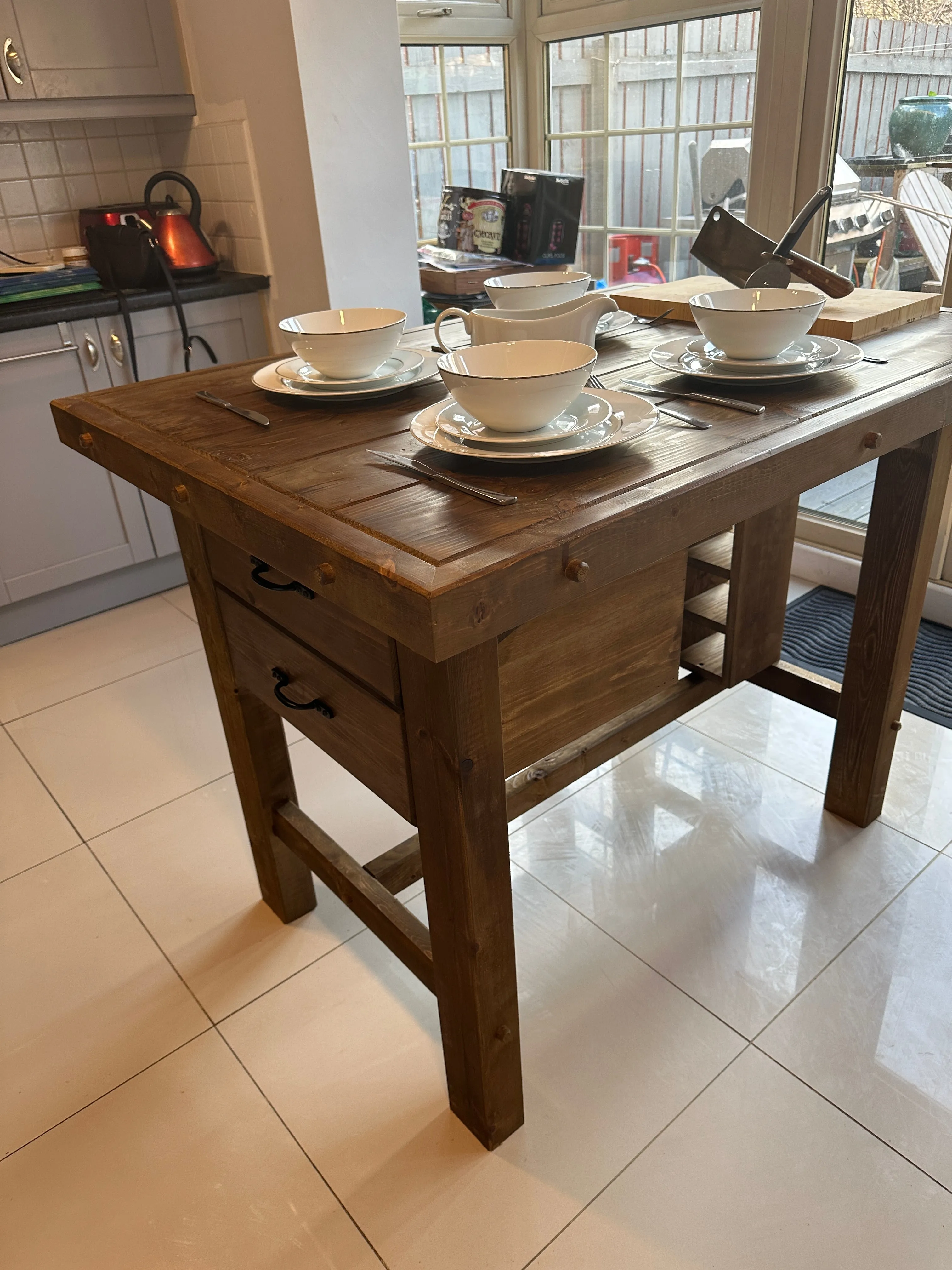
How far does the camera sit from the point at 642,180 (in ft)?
9.09

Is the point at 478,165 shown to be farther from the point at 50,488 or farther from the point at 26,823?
the point at 26,823

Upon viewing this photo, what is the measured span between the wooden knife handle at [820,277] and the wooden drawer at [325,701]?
0.92m

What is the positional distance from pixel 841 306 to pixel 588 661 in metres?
0.77

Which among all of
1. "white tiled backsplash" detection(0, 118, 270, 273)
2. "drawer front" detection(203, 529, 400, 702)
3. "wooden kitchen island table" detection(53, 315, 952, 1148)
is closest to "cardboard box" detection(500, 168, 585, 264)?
"white tiled backsplash" detection(0, 118, 270, 273)

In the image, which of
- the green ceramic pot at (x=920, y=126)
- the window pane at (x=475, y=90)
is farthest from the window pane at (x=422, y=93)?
the green ceramic pot at (x=920, y=126)

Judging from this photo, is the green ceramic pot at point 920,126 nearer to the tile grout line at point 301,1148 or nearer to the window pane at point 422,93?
the window pane at point 422,93

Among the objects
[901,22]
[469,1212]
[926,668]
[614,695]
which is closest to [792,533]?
[614,695]

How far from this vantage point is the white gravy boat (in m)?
1.08

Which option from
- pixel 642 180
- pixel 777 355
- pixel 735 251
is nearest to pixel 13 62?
pixel 642 180

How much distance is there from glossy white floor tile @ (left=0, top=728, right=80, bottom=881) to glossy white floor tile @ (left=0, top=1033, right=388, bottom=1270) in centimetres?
63

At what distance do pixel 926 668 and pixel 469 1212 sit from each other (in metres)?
1.63

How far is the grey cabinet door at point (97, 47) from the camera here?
237 cm

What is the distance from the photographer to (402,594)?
735mm

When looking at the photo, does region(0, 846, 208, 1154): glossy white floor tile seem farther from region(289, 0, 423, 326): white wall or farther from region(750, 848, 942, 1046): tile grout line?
region(289, 0, 423, 326): white wall
